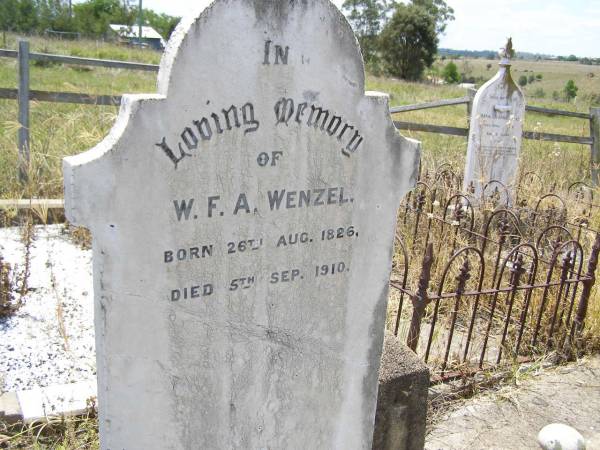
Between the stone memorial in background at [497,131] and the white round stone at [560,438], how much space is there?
3.71 metres

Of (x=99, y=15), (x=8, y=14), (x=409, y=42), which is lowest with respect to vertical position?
(x=8, y=14)

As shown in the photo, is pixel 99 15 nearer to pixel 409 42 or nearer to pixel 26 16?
pixel 26 16

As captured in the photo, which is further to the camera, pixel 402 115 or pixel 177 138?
pixel 402 115

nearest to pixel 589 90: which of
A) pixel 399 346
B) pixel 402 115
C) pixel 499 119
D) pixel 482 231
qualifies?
pixel 402 115

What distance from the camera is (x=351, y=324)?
226 centimetres

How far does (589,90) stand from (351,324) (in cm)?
1634

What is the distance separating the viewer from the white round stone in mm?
2902

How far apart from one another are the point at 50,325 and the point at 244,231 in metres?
2.14

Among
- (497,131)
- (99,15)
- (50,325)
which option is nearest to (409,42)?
(99,15)

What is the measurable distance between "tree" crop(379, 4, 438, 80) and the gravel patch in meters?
40.8

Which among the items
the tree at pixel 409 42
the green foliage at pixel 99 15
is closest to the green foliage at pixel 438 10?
the tree at pixel 409 42

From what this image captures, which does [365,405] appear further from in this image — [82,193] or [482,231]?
[482,231]

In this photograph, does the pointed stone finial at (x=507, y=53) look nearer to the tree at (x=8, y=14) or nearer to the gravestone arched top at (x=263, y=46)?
the gravestone arched top at (x=263, y=46)

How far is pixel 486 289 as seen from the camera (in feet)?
14.8
